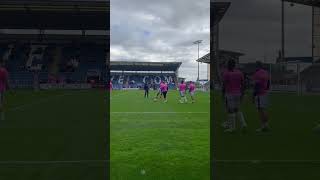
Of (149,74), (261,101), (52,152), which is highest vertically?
(149,74)

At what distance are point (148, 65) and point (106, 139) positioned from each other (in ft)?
282

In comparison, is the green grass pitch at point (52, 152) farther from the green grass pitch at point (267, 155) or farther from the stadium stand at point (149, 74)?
the stadium stand at point (149, 74)

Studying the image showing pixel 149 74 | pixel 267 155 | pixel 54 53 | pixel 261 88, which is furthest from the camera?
pixel 149 74

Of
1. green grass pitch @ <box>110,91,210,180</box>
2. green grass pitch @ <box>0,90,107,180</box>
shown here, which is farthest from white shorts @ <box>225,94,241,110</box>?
green grass pitch @ <box>0,90,107,180</box>

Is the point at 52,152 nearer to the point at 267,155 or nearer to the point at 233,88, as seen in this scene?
the point at 267,155

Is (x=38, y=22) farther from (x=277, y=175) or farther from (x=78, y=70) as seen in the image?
(x=277, y=175)

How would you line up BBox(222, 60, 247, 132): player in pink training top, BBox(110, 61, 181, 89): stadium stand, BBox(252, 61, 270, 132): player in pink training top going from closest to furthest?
BBox(222, 60, 247, 132): player in pink training top, BBox(252, 61, 270, 132): player in pink training top, BBox(110, 61, 181, 89): stadium stand

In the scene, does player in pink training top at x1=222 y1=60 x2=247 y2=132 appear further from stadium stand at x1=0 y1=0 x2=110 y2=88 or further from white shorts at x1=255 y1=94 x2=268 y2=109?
stadium stand at x1=0 y1=0 x2=110 y2=88

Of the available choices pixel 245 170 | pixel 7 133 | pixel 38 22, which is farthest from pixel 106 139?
pixel 38 22

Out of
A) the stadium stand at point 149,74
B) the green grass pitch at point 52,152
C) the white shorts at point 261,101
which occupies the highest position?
the stadium stand at point 149,74

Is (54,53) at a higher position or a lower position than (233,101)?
higher

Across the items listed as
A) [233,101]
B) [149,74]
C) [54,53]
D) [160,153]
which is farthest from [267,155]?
[149,74]

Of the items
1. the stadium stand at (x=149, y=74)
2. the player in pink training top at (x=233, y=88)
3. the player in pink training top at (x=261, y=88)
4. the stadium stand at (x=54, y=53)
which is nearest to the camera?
the player in pink training top at (x=233, y=88)

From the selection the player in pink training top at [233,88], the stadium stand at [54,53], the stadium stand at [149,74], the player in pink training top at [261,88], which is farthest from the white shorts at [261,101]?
the stadium stand at [149,74]
